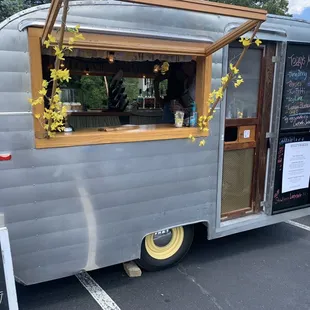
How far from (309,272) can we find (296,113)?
1704 mm

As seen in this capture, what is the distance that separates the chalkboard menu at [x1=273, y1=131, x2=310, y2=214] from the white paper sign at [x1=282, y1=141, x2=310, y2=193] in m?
0.02

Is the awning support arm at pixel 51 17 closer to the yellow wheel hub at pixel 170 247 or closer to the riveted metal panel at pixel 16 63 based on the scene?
the riveted metal panel at pixel 16 63

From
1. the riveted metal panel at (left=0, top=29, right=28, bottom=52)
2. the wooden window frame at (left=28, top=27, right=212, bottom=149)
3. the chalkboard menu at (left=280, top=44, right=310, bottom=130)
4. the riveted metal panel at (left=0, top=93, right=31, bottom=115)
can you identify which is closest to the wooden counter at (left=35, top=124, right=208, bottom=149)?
the wooden window frame at (left=28, top=27, right=212, bottom=149)

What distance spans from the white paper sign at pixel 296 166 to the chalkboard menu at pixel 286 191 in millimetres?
19

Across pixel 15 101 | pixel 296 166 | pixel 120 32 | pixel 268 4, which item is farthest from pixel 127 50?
pixel 268 4

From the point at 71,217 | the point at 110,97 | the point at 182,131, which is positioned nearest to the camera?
the point at 71,217

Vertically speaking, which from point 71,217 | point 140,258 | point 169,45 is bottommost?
point 140,258

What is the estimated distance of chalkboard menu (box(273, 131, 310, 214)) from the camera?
3641mm

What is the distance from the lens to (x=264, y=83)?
3529mm

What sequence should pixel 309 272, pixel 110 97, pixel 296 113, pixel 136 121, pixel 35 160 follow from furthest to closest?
pixel 110 97, pixel 136 121, pixel 296 113, pixel 309 272, pixel 35 160

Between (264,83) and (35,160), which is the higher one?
(264,83)

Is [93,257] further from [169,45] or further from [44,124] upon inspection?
[169,45]

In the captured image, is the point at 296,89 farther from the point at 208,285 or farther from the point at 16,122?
the point at 16,122

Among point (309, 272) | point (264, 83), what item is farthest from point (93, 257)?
point (264, 83)
